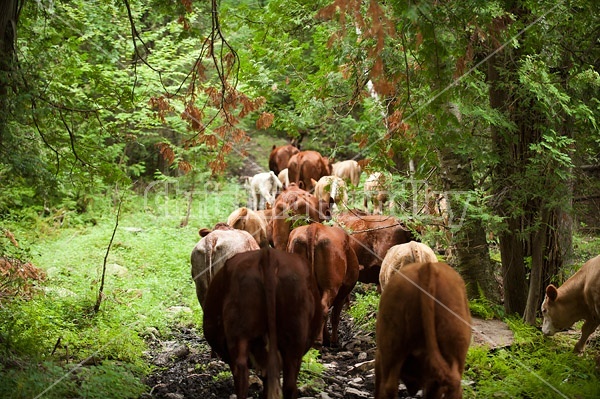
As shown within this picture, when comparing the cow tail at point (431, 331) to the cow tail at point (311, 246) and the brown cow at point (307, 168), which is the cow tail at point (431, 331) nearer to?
the cow tail at point (311, 246)

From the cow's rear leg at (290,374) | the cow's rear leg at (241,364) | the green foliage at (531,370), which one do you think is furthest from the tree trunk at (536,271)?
the cow's rear leg at (241,364)

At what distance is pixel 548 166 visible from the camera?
29.5ft

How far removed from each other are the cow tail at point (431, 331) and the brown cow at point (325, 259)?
429cm

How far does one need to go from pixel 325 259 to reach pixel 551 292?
3.24 metres

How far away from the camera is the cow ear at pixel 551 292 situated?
8.88 metres

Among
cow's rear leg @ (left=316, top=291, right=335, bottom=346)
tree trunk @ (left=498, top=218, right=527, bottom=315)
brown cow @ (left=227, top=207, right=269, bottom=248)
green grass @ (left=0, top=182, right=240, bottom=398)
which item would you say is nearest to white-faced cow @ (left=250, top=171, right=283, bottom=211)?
green grass @ (left=0, top=182, right=240, bottom=398)

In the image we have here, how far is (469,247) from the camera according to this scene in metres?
10.6

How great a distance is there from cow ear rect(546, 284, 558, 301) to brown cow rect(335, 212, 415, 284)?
268 cm

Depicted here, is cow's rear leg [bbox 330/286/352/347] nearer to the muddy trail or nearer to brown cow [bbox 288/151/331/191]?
the muddy trail

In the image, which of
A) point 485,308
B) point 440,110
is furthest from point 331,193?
point 440,110

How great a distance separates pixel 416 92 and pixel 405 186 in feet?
6.25

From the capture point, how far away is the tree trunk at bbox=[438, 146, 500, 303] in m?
10.5

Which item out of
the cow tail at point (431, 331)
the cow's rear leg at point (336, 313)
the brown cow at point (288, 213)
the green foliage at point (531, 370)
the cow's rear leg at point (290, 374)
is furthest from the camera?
the brown cow at point (288, 213)

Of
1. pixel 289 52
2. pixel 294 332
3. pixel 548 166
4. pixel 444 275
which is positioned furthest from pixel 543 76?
pixel 289 52
